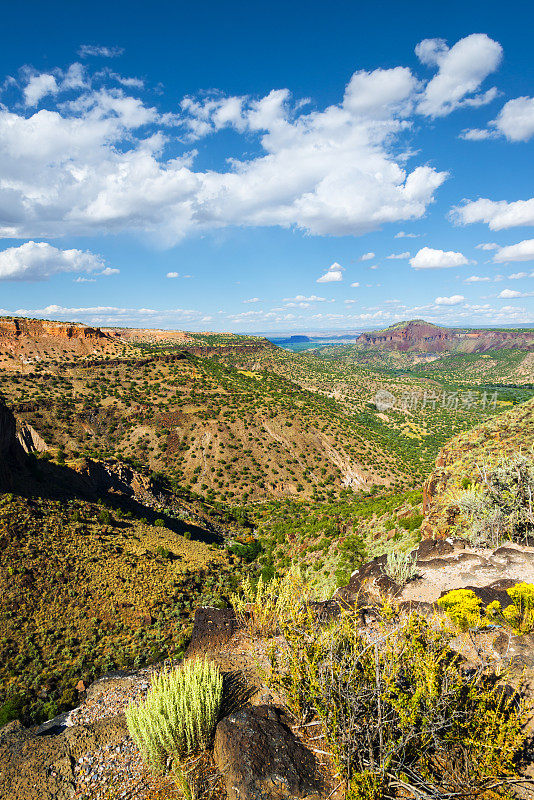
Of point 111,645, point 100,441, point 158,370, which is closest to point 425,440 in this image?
point 158,370

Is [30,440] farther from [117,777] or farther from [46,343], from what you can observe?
[46,343]

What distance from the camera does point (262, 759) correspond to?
5539 mm

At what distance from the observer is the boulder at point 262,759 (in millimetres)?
5172

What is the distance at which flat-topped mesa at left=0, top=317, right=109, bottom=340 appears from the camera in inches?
2653

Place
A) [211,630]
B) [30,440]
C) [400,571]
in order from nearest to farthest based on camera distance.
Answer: [211,630] → [400,571] → [30,440]

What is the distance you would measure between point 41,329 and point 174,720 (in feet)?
266

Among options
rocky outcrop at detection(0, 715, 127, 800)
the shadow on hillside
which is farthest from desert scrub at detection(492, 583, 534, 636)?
the shadow on hillside

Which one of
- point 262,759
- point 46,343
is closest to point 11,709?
point 262,759

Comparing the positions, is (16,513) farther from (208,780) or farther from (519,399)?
(519,399)

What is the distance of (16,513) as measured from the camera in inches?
795

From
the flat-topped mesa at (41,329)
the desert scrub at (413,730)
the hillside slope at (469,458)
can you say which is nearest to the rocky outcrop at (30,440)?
the hillside slope at (469,458)

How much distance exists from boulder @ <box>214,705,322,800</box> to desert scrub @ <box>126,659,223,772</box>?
353 millimetres

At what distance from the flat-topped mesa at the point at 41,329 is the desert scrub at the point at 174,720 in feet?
255

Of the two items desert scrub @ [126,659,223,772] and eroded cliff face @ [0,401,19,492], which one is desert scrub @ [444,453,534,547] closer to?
desert scrub @ [126,659,223,772]
